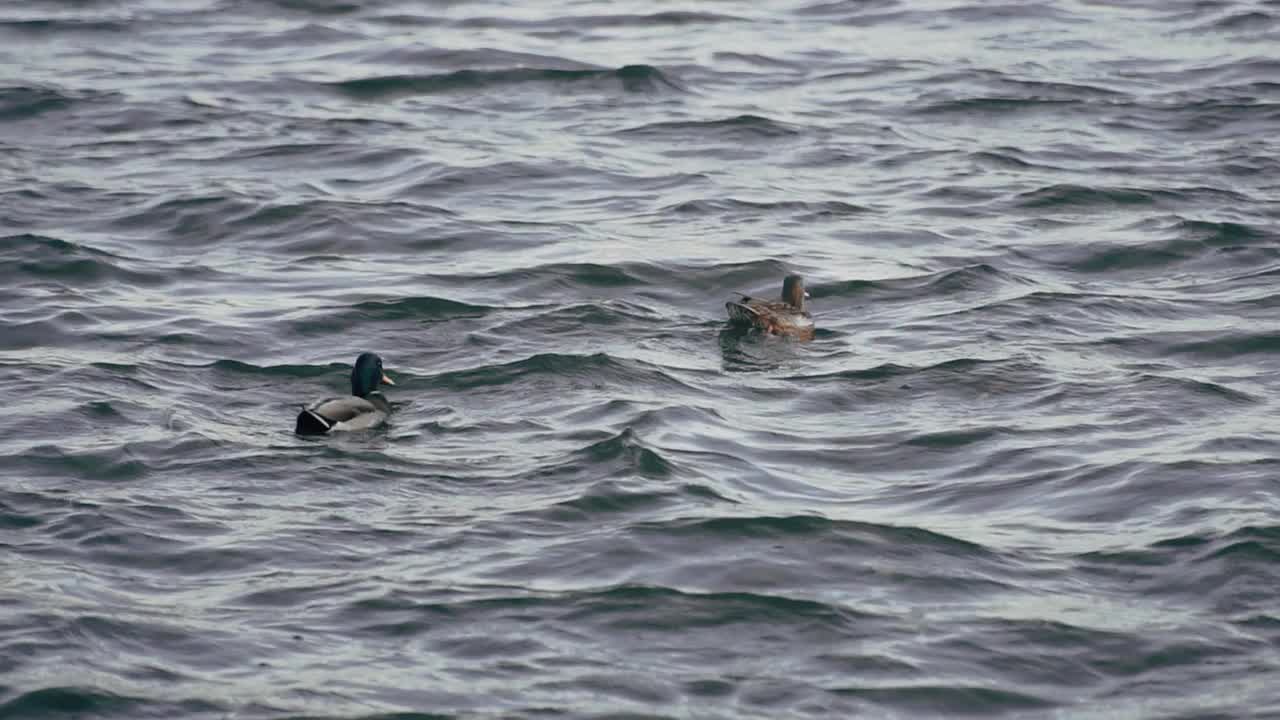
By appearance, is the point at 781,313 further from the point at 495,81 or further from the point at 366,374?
the point at 495,81

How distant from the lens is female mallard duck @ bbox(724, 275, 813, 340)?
1609 centimetres

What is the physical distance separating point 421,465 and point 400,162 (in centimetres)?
1042

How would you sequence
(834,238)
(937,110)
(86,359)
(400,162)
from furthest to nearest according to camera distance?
(937,110) < (400,162) < (834,238) < (86,359)

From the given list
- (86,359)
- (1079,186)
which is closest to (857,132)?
(1079,186)

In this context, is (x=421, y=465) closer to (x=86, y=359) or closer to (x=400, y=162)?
(x=86, y=359)

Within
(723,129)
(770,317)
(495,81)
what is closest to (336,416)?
(770,317)

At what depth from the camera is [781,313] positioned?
1628cm

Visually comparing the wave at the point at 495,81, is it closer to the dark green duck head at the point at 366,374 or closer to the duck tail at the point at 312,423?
the dark green duck head at the point at 366,374

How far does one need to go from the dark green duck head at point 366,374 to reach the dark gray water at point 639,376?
347 millimetres

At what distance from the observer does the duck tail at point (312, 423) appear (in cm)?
1352

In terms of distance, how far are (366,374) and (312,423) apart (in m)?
1.07

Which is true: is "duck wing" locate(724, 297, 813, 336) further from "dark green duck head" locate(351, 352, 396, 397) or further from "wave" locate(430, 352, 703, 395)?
"dark green duck head" locate(351, 352, 396, 397)

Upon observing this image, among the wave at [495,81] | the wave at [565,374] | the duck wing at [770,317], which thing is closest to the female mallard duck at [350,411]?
the wave at [565,374]

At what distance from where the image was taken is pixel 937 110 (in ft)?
83.0
